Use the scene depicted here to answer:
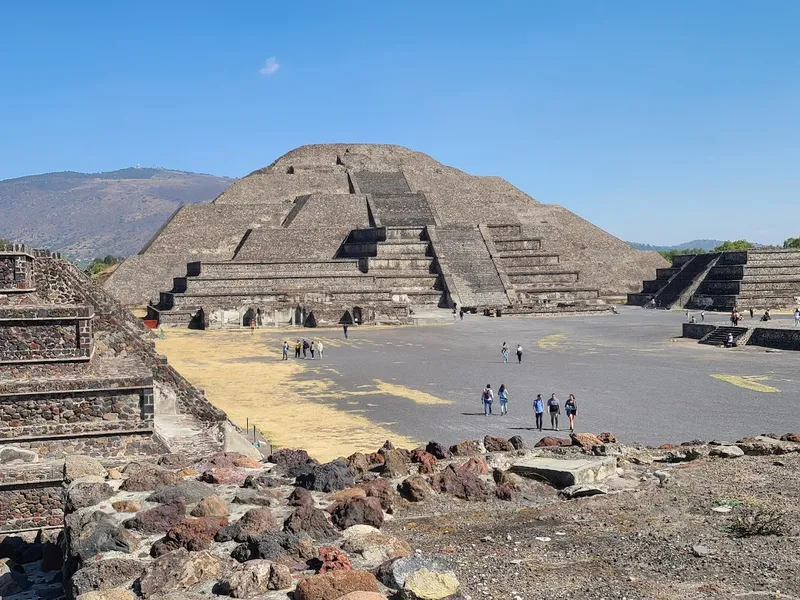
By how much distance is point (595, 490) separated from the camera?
8.90 meters

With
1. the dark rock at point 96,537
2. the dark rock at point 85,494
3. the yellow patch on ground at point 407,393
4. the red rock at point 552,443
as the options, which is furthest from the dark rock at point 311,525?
the yellow patch on ground at point 407,393

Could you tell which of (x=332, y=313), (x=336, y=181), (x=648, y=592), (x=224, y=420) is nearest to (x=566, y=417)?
(x=224, y=420)

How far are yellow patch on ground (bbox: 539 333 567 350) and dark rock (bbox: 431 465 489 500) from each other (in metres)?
22.5

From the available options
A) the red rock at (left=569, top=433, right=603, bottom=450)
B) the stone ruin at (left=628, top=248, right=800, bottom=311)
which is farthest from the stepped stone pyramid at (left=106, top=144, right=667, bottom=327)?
the red rock at (left=569, top=433, right=603, bottom=450)

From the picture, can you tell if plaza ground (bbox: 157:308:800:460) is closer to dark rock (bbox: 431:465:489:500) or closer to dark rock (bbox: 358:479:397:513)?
dark rock (bbox: 431:465:489:500)

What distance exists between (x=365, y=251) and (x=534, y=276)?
10329 mm

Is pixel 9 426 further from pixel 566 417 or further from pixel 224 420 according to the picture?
pixel 566 417

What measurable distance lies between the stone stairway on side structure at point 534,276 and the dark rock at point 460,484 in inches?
1512

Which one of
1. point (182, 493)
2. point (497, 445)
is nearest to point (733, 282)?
point (497, 445)

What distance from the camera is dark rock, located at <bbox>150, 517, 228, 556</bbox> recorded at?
7074 mm

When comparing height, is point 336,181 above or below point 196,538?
above

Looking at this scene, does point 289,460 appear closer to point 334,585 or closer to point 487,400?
point 334,585

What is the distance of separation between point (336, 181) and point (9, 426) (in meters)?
56.8

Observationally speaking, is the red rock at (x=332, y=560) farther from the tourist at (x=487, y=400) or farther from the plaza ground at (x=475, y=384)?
the tourist at (x=487, y=400)
